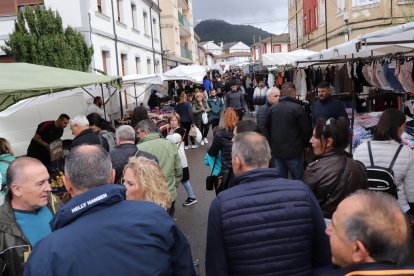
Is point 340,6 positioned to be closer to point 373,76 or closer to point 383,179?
point 373,76

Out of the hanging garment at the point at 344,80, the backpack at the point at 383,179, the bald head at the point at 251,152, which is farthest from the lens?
the hanging garment at the point at 344,80

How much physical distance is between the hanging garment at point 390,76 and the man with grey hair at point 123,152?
5.19m

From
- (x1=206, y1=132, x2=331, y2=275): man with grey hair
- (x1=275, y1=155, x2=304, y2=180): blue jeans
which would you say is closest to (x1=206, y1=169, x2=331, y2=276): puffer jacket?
(x1=206, y1=132, x2=331, y2=275): man with grey hair

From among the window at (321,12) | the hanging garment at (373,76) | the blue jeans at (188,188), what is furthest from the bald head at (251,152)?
the window at (321,12)

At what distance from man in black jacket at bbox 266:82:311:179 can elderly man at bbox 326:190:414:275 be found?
411 centimetres

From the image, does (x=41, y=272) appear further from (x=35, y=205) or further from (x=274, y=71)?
(x=274, y=71)

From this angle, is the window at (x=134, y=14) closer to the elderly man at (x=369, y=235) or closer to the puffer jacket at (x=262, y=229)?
the puffer jacket at (x=262, y=229)

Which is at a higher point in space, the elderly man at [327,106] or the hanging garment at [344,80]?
the hanging garment at [344,80]

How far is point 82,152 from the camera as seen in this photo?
7.39ft

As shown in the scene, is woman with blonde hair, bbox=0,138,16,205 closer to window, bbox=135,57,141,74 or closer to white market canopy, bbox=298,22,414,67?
white market canopy, bbox=298,22,414,67

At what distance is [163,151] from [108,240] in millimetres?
2806

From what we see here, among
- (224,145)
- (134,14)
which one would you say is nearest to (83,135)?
(224,145)

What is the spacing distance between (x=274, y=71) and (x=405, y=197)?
17.2 metres

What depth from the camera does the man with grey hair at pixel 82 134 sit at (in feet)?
17.4
